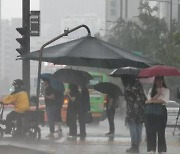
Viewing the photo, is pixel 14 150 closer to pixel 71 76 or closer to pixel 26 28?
pixel 71 76

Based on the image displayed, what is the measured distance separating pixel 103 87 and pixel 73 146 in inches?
129

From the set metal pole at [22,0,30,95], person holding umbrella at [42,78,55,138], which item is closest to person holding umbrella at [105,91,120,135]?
person holding umbrella at [42,78,55,138]

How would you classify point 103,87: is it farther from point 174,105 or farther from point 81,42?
point 174,105

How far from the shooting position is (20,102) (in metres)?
15.5

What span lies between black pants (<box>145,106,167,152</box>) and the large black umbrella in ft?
13.0

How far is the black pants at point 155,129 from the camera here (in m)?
12.4

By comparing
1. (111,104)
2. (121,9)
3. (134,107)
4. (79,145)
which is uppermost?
(121,9)

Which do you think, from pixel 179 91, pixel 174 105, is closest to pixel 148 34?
pixel 174 105

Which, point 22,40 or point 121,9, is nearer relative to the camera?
point 22,40

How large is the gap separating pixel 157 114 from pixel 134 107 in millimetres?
1075

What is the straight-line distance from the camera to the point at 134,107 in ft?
43.7

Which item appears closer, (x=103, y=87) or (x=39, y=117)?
(x=39, y=117)

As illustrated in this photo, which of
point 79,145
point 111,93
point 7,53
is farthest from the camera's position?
point 7,53

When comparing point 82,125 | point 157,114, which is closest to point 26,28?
point 82,125
